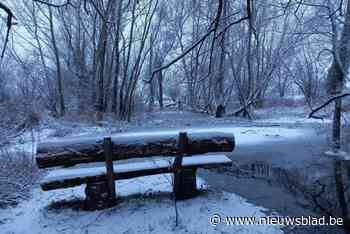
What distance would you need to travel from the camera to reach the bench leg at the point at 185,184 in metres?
4.83

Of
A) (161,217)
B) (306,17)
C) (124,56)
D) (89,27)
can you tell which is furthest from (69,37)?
(161,217)

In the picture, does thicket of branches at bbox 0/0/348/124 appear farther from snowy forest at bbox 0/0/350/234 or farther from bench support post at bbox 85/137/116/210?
bench support post at bbox 85/137/116/210

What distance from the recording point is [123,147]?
4.47 m

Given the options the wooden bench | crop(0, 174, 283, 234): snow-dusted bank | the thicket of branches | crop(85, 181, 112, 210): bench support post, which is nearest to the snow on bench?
the wooden bench

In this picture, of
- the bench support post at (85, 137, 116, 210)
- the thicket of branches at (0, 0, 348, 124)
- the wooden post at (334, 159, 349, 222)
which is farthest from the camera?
the thicket of branches at (0, 0, 348, 124)

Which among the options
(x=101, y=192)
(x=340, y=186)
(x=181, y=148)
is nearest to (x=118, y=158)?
(x=101, y=192)

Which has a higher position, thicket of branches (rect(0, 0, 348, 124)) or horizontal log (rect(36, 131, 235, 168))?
thicket of branches (rect(0, 0, 348, 124))

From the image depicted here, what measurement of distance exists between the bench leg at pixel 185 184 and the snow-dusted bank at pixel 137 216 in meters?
0.14

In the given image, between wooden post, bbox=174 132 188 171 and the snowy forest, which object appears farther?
wooden post, bbox=174 132 188 171

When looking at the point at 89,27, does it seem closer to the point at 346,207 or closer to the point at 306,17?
the point at 306,17

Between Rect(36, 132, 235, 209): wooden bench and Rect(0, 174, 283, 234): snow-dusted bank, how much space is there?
0.26 m

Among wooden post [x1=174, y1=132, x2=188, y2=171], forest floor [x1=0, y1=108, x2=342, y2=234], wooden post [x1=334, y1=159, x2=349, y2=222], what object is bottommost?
wooden post [x1=334, y1=159, x2=349, y2=222]

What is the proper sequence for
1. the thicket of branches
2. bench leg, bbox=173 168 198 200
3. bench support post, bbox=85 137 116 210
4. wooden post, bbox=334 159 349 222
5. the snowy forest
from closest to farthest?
the snowy forest < bench support post, bbox=85 137 116 210 < wooden post, bbox=334 159 349 222 < bench leg, bbox=173 168 198 200 < the thicket of branches

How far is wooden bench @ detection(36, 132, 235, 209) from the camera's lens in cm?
427
